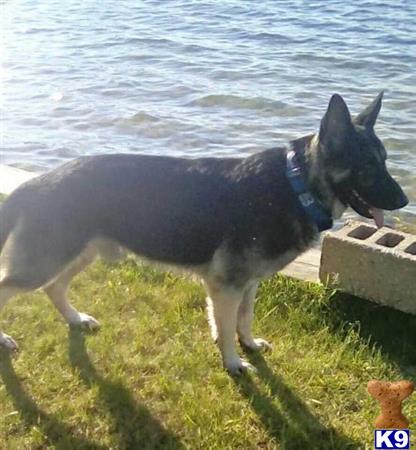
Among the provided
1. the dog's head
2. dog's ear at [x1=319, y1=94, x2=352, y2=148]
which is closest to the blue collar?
the dog's head

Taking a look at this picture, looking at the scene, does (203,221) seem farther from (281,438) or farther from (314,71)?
(314,71)

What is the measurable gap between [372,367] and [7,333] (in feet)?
7.43

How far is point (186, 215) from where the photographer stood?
13.4 feet

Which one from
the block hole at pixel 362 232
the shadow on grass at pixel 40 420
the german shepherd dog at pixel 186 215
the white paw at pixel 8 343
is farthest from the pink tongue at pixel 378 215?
the white paw at pixel 8 343

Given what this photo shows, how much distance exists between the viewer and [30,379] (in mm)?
4145

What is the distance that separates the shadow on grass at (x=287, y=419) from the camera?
12.1 ft

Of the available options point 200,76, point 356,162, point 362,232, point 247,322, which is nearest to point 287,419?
point 247,322

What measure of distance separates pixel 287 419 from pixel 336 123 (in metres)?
1.58

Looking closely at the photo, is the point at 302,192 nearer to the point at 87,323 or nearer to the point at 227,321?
the point at 227,321

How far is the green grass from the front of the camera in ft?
12.3

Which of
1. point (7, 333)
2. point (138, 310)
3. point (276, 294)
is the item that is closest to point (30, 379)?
point (7, 333)

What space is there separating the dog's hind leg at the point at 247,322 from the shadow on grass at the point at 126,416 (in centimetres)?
83

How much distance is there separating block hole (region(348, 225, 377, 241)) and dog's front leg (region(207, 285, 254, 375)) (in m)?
1.17

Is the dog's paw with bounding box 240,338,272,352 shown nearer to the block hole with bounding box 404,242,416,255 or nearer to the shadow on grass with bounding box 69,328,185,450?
the shadow on grass with bounding box 69,328,185,450
